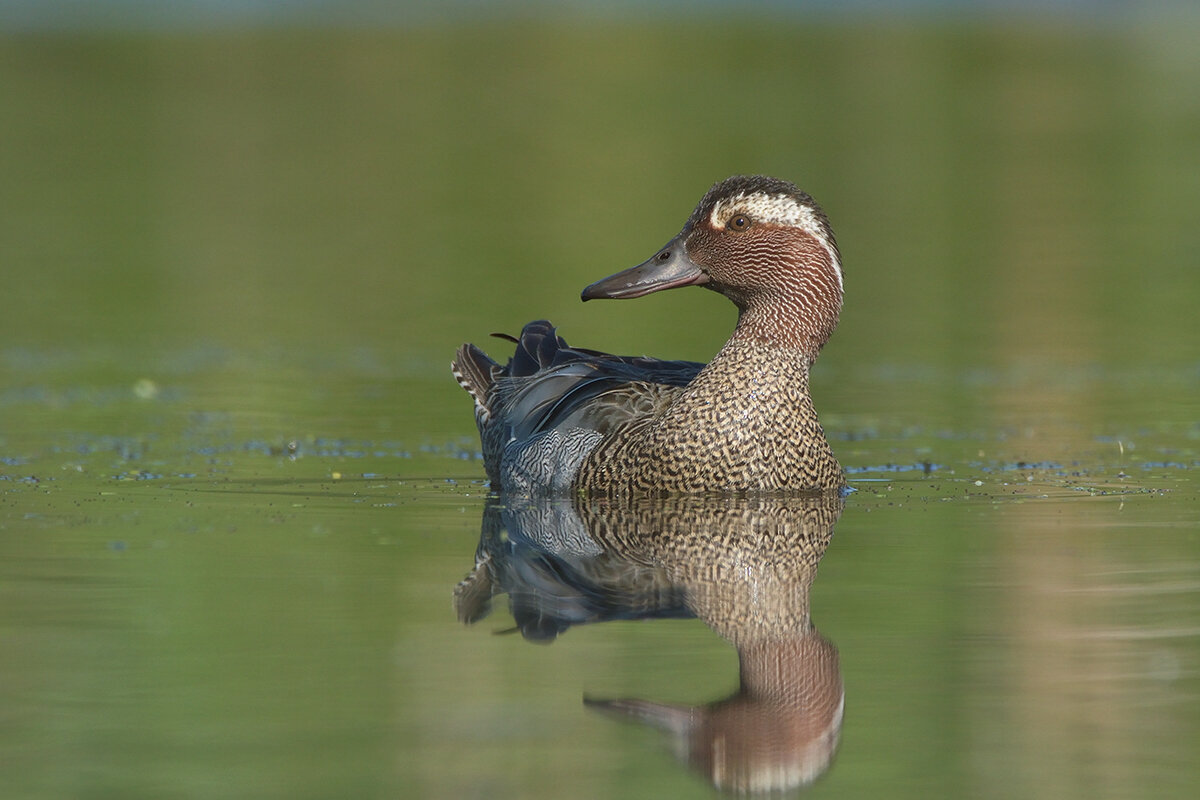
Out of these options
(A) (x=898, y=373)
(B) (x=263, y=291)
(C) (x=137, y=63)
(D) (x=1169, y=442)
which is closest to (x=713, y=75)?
(C) (x=137, y=63)

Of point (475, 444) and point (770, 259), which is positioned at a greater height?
point (770, 259)

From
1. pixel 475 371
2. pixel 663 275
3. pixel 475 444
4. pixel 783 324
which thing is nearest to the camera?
pixel 783 324

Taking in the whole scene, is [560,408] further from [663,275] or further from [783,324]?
[783,324]

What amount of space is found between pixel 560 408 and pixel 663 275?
79 cm

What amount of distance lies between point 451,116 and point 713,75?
7968 mm

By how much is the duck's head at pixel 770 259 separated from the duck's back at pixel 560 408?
1.58ft

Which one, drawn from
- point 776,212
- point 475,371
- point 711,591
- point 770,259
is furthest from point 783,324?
point 711,591

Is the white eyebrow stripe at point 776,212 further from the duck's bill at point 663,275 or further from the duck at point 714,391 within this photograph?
the duck's bill at point 663,275

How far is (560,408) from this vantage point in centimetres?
1052

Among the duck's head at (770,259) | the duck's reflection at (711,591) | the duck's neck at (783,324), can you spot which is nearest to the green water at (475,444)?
the duck's reflection at (711,591)

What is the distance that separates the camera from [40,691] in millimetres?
6266

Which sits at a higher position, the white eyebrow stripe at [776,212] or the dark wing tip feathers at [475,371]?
the white eyebrow stripe at [776,212]

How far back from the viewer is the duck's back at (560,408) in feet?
33.5

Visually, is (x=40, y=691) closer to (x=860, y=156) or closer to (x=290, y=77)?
(x=860, y=156)
